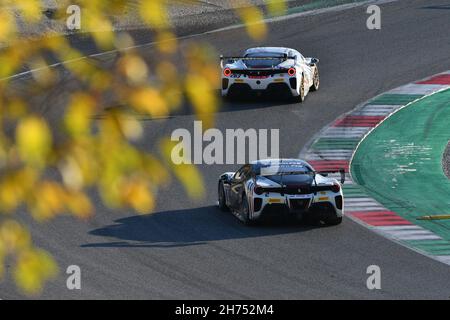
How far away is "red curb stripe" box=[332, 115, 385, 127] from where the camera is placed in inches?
957

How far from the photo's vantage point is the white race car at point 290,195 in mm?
15961

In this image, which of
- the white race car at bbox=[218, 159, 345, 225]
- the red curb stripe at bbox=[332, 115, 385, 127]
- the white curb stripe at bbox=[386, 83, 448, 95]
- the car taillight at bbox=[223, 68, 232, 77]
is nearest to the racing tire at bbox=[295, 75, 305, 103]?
the red curb stripe at bbox=[332, 115, 385, 127]

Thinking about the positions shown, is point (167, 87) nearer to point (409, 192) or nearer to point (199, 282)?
point (199, 282)

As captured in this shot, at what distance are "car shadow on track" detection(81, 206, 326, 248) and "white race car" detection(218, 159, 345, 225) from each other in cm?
27

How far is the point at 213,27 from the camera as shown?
1270 inches

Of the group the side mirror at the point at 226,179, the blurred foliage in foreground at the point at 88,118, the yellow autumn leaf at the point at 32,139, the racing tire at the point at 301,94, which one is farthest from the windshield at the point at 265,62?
the yellow autumn leaf at the point at 32,139

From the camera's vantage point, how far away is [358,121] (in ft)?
80.6

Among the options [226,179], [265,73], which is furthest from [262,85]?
[226,179]

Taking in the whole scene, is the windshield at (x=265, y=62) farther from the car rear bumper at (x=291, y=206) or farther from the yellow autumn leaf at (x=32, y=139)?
the yellow autumn leaf at (x=32, y=139)

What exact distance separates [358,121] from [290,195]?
895cm

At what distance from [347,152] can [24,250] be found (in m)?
19.0

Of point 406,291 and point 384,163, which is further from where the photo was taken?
point 384,163

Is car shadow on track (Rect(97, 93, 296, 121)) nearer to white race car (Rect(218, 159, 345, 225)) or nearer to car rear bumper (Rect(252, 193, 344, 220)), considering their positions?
white race car (Rect(218, 159, 345, 225))
